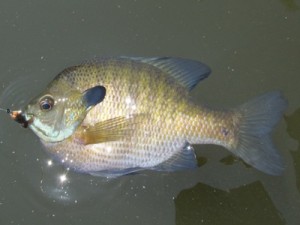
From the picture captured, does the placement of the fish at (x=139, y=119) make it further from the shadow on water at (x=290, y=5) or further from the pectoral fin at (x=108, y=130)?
the shadow on water at (x=290, y=5)

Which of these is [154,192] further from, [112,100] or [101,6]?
[101,6]

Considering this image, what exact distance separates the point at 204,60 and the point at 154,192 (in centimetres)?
73

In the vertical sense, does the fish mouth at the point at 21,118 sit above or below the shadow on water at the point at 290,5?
below

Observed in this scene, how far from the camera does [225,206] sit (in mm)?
2594

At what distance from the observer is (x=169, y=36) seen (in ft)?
9.41

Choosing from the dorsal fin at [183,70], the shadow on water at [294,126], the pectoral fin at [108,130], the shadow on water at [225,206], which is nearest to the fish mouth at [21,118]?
the pectoral fin at [108,130]

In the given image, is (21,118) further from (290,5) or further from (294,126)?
(290,5)

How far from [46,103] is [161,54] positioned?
2.71 ft

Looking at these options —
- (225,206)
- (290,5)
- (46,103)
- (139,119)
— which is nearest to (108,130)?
(139,119)

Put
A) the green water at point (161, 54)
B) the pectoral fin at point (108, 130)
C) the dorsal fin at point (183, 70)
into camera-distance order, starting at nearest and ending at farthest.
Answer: the pectoral fin at point (108, 130) → the dorsal fin at point (183, 70) → the green water at point (161, 54)

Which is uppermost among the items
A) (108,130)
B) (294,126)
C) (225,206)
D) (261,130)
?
(108,130)

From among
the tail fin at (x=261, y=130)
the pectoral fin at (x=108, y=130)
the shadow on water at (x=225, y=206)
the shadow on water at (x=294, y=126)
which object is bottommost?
the shadow on water at (x=225, y=206)

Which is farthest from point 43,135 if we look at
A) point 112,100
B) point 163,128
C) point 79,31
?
point 79,31

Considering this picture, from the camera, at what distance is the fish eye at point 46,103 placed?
220cm
